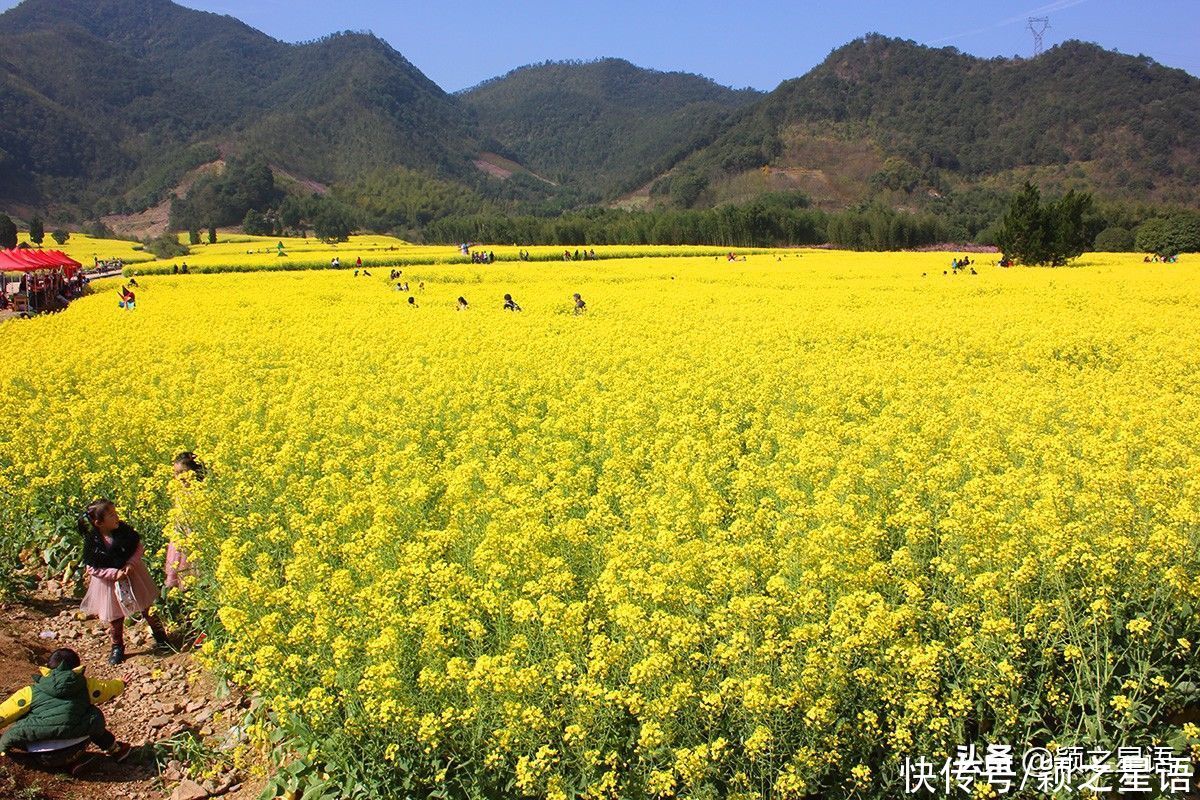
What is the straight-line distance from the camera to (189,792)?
18.5 feet

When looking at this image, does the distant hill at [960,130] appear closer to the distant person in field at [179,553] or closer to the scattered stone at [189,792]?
the distant person in field at [179,553]

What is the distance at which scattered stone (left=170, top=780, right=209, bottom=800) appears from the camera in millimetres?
5594

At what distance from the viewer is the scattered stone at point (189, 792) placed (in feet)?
18.4

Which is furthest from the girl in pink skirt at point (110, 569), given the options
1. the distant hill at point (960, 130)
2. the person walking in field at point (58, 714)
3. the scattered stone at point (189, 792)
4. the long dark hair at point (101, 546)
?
the distant hill at point (960, 130)

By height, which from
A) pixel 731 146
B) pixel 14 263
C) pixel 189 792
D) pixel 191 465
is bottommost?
pixel 189 792

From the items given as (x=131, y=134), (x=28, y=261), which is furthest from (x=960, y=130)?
(x=131, y=134)

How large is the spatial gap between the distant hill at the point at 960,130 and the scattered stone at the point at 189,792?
5388 inches

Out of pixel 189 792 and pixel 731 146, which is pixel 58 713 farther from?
pixel 731 146

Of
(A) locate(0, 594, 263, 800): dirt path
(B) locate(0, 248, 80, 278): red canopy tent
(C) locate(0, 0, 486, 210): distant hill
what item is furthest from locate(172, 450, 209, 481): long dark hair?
(C) locate(0, 0, 486, 210): distant hill

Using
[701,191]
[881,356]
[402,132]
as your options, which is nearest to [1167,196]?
[701,191]

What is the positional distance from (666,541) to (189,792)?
3.99 metres

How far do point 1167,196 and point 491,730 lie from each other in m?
140

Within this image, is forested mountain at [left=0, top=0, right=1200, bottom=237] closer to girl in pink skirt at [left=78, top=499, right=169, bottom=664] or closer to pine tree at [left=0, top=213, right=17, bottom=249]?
pine tree at [left=0, top=213, right=17, bottom=249]

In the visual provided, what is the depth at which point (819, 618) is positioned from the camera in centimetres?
536
